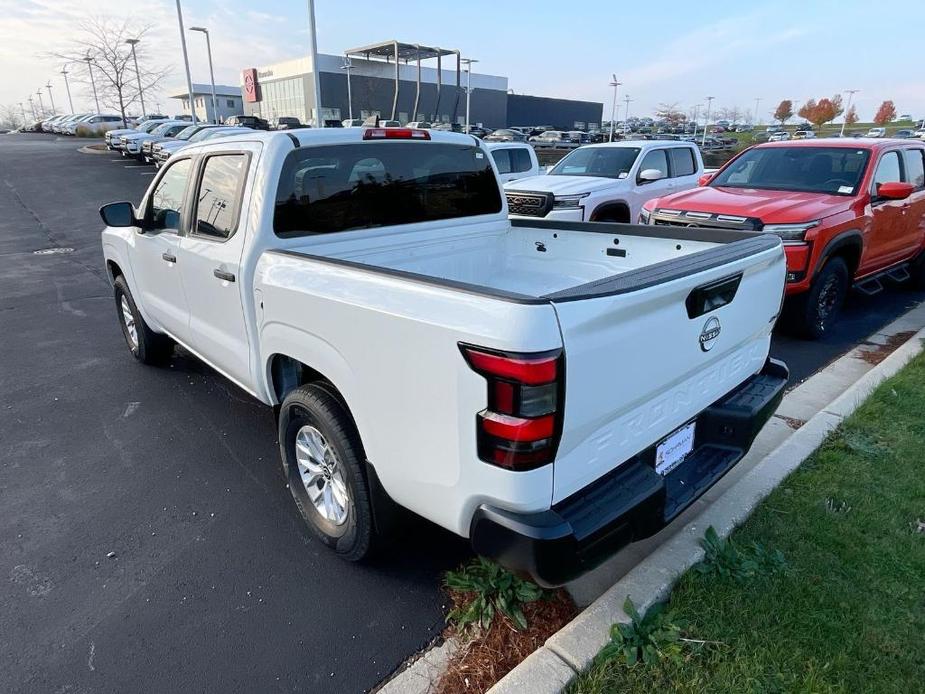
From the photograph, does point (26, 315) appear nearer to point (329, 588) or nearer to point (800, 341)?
point (329, 588)

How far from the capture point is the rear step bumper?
1.93m

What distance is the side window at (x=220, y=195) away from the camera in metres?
3.18

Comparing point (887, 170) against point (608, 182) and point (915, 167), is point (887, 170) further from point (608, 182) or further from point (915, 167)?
point (608, 182)

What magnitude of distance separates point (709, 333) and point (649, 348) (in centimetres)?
48

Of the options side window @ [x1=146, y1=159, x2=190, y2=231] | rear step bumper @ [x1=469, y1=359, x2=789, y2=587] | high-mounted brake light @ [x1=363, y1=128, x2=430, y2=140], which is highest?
high-mounted brake light @ [x1=363, y1=128, x2=430, y2=140]

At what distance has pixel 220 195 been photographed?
3.39 metres

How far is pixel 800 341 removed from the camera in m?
6.05

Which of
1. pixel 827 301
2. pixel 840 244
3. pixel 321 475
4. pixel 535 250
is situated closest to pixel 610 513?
pixel 321 475

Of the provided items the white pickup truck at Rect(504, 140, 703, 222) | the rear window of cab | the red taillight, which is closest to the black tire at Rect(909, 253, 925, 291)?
the white pickup truck at Rect(504, 140, 703, 222)

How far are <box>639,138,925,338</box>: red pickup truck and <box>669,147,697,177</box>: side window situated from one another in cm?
315

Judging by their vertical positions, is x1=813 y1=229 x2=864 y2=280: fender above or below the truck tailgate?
below

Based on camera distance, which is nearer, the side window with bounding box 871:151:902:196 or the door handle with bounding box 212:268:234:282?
the door handle with bounding box 212:268:234:282

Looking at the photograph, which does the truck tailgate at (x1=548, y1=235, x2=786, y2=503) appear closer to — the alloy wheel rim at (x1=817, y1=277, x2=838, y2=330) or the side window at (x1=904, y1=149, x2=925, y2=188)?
the alloy wheel rim at (x1=817, y1=277, x2=838, y2=330)

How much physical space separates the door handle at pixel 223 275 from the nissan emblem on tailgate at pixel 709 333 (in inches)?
89.6
